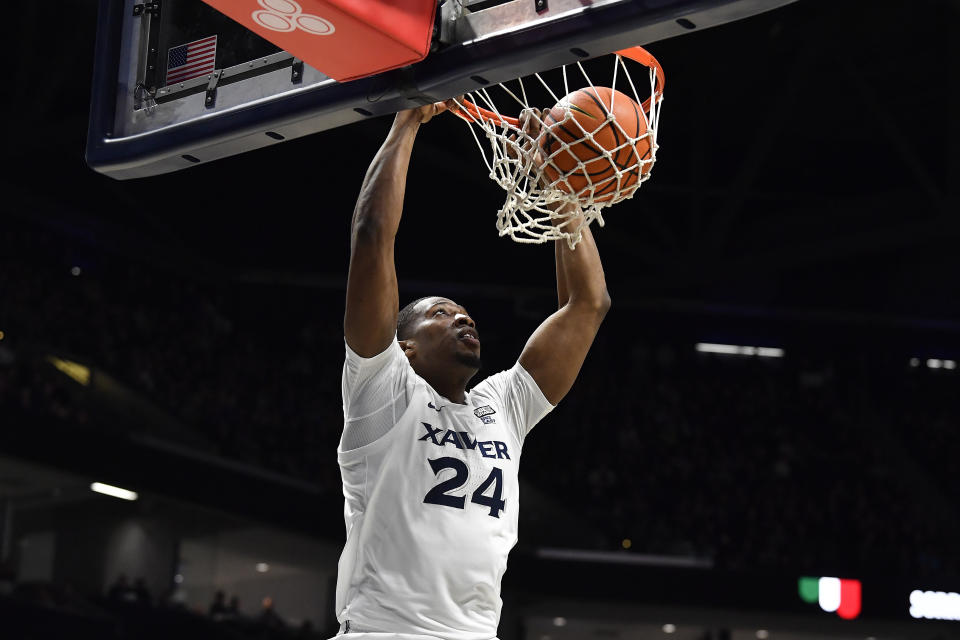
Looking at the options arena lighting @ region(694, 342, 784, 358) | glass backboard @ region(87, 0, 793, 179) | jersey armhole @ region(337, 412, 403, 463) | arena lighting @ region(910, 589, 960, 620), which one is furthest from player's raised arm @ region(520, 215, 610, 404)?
arena lighting @ region(694, 342, 784, 358)

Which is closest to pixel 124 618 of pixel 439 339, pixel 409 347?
pixel 409 347

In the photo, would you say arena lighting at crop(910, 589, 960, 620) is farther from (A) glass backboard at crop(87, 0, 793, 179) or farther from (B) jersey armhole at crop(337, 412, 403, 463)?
(A) glass backboard at crop(87, 0, 793, 179)

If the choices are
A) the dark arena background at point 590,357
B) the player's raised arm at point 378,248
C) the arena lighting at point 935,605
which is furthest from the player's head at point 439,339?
the arena lighting at point 935,605

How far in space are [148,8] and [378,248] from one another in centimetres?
103

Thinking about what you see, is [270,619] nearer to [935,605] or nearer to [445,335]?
[935,605]

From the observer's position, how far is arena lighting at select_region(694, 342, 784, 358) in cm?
1912

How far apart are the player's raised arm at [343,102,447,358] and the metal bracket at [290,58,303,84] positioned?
1.01 ft

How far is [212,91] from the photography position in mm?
3145

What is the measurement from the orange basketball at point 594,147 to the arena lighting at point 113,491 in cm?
1164

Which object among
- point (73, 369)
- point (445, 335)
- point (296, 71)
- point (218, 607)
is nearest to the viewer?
point (296, 71)

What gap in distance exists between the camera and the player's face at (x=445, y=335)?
3342 millimetres

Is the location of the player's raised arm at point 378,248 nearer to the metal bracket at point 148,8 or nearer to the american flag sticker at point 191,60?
the american flag sticker at point 191,60

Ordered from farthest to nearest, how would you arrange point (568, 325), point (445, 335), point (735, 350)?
1. point (735, 350)
2. point (568, 325)
3. point (445, 335)

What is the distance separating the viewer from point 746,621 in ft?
50.5
